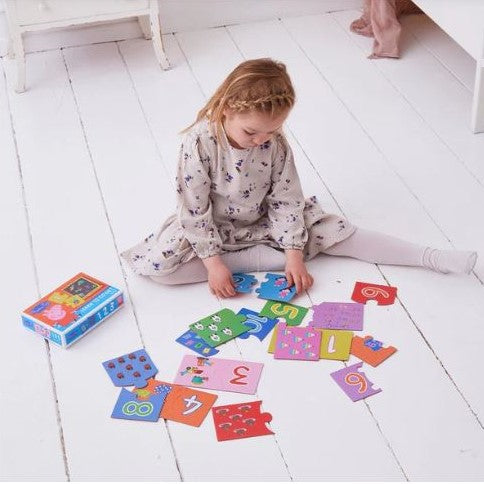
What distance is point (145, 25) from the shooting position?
2900mm

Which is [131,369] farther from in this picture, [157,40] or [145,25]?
[145,25]

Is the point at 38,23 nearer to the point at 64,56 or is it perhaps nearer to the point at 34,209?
the point at 64,56

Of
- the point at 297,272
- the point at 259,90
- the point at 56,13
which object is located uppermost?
the point at 259,90

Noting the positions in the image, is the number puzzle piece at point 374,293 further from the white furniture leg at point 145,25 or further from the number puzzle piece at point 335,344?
the white furniture leg at point 145,25

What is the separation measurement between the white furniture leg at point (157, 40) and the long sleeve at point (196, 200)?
1.02 m

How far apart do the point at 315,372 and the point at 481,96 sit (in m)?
1.06

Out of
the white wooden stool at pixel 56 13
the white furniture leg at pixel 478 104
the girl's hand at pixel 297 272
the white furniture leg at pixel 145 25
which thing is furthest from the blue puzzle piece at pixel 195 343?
the white furniture leg at pixel 145 25

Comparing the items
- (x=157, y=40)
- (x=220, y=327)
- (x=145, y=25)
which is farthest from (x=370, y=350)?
(x=145, y=25)

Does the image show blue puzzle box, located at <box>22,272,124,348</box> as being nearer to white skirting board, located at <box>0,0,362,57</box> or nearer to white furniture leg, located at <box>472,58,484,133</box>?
white furniture leg, located at <box>472,58,484,133</box>

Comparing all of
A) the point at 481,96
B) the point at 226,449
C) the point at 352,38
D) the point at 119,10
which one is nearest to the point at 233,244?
the point at 226,449

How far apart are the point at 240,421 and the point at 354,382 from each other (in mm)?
215

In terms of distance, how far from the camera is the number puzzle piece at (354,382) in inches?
60.1

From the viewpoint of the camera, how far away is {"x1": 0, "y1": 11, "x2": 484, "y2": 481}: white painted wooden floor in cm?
144

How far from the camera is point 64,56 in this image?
2846 mm
